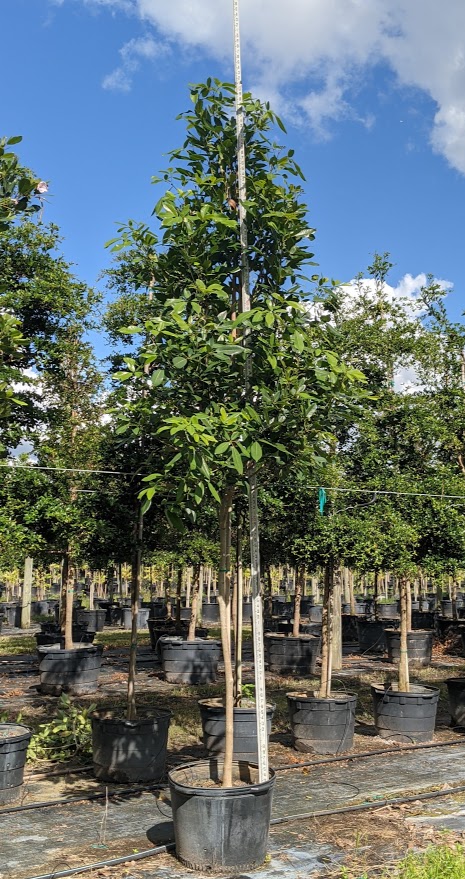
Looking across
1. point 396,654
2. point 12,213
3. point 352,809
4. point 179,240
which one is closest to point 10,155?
point 12,213

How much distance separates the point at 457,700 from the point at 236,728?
12.6 ft

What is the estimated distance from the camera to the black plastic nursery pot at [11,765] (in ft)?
21.9

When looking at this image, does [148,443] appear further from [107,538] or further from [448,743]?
[448,743]

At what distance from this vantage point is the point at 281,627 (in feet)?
68.5

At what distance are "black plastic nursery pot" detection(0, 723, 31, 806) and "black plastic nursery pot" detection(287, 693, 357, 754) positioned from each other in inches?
129

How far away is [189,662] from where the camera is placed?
13984mm

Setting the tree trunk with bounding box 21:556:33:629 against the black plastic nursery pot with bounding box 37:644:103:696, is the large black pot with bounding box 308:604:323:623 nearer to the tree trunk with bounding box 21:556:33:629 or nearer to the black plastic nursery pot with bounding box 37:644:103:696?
the tree trunk with bounding box 21:556:33:629

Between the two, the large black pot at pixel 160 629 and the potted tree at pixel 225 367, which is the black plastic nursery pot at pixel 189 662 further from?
the potted tree at pixel 225 367

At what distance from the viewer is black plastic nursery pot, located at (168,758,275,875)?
4844 millimetres

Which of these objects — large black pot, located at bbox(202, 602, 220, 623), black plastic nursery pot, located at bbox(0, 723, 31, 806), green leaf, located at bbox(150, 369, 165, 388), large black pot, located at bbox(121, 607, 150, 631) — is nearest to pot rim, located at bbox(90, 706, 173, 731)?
black plastic nursery pot, located at bbox(0, 723, 31, 806)

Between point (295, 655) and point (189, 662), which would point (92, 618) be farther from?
point (189, 662)

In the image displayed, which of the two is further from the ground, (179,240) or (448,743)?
(179,240)

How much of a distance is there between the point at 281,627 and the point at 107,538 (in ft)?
41.3

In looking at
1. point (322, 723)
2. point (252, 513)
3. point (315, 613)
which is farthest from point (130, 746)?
point (315, 613)
